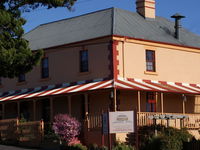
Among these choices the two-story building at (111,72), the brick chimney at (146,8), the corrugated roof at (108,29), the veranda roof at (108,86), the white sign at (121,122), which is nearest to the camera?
the white sign at (121,122)

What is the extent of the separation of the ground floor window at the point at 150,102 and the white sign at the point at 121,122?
30.8ft

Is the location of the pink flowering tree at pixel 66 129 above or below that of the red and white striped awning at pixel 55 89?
below

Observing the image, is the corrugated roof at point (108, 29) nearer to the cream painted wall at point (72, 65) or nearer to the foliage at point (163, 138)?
the cream painted wall at point (72, 65)

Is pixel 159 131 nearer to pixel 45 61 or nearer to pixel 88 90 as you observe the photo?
pixel 88 90

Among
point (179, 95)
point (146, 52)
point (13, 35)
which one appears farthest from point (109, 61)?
point (13, 35)

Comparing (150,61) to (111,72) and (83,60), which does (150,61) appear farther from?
(83,60)

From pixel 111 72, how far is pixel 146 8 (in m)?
7.57

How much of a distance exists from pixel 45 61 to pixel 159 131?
10.2 m

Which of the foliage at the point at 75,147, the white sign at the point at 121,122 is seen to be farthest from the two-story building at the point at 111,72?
the white sign at the point at 121,122

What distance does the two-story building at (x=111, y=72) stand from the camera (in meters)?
32.0

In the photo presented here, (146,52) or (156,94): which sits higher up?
(146,52)

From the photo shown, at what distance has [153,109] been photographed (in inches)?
Answer: 1325

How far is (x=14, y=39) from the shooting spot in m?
25.4

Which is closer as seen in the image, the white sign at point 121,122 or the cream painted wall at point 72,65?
the white sign at point 121,122
